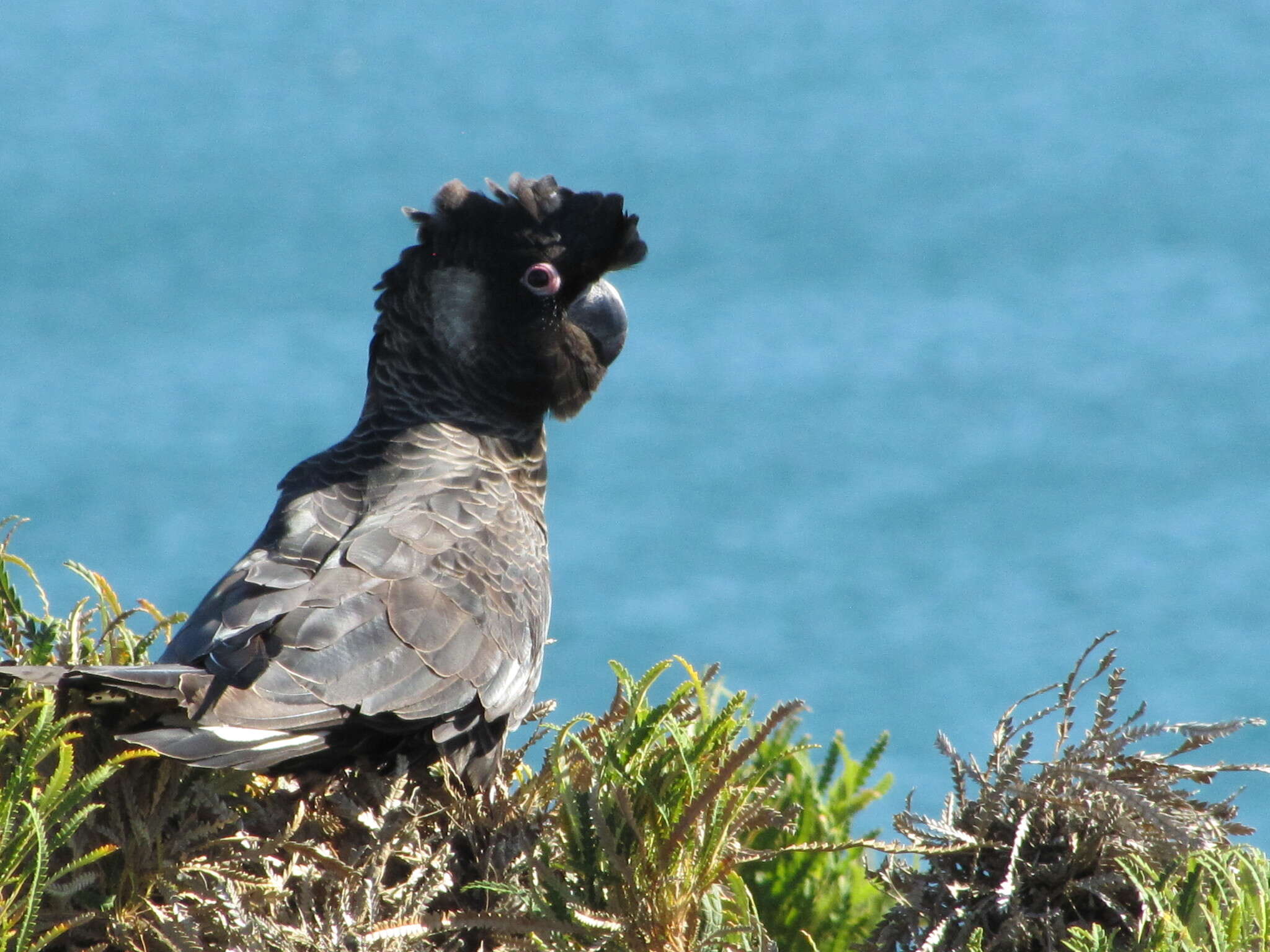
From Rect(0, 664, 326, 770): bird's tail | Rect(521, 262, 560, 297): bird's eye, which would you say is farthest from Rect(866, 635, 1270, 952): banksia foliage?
Rect(521, 262, 560, 297): bird's eye

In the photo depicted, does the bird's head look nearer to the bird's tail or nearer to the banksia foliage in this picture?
the bird's tail

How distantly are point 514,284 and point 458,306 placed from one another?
0.11 metres

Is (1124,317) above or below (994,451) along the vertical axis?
above

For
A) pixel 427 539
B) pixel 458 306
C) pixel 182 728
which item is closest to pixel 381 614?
pixel 427 539

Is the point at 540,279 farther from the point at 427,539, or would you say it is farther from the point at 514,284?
the point at 427,539

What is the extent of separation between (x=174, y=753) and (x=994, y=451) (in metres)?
7.35

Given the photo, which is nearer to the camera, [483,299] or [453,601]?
[453,601]

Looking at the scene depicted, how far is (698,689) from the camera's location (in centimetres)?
150

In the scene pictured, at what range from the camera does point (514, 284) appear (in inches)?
98.5

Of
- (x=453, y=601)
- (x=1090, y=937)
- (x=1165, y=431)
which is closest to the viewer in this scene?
(x=1090, y=937)

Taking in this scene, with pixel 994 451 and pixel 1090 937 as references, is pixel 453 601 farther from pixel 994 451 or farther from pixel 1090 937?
pixel 994 451

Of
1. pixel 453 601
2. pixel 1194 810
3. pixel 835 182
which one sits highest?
pixel 835 182

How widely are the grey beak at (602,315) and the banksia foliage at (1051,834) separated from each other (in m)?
1.30

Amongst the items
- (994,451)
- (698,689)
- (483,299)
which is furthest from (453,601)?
(994,451)
